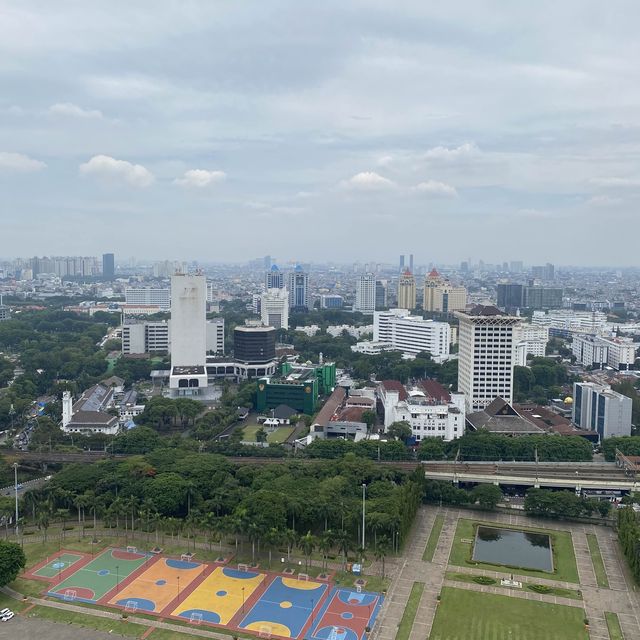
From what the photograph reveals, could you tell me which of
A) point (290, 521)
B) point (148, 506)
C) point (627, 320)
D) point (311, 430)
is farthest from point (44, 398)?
point (627, 320)

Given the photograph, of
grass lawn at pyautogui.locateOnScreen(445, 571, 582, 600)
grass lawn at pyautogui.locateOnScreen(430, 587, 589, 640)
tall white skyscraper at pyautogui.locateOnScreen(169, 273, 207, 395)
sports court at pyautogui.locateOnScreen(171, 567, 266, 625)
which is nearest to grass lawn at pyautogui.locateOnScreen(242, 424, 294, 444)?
tall white skyscraper at pyautogui.locateOnScreen(169, 273, 207, 395)

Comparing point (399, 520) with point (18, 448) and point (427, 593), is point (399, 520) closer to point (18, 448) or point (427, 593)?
point (427, 593)

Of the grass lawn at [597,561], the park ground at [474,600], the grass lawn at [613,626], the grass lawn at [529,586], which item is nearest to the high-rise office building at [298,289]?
the park ground at [474,600]

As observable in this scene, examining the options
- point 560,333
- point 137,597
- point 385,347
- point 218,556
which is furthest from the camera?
point 560,333

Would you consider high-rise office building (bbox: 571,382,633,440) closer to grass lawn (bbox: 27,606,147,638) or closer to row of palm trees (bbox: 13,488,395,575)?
row of palm trees (bbox: 13,488,395,575)

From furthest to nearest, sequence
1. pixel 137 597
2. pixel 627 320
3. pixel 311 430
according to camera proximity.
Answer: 1. pixel 627 320
2. pixel 311 430
3. pixel 137 597

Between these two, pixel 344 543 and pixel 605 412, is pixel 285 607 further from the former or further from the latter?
pixel 605 412

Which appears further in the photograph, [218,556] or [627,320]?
[627,320]

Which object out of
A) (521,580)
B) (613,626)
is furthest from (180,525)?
(613,626)
